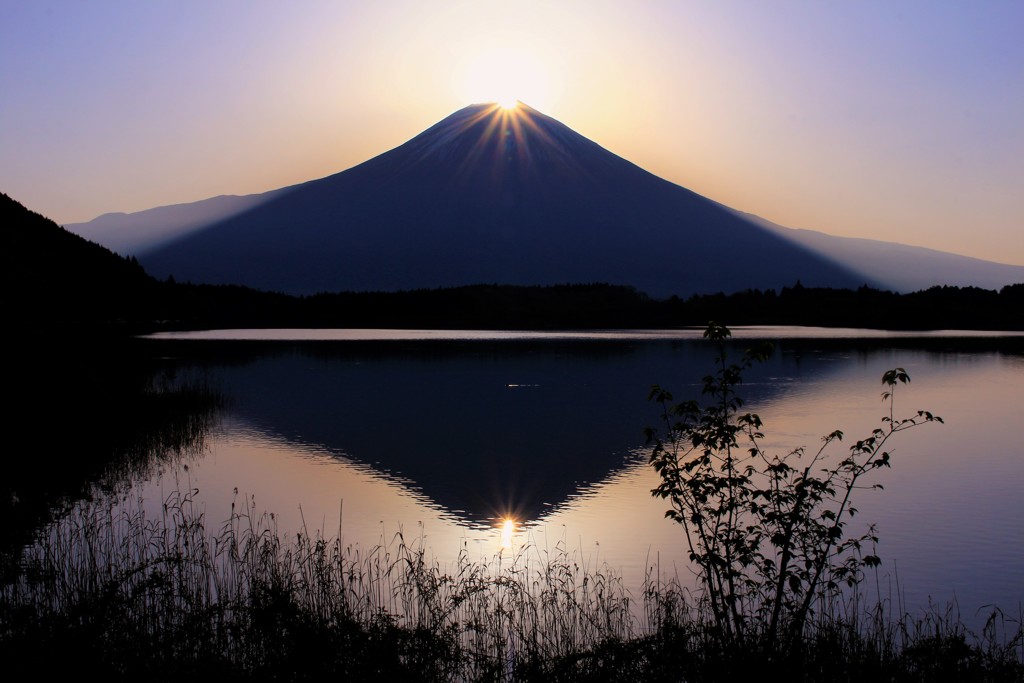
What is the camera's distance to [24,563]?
9758 millimetres

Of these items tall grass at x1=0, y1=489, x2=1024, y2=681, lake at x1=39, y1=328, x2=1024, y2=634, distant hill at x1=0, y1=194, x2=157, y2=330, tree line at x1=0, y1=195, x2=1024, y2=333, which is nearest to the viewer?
tall grass at x1=0, y1=489, x2=1024, y2=681

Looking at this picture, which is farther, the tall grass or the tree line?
the tree line

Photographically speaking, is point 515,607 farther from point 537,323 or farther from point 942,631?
point 537,323

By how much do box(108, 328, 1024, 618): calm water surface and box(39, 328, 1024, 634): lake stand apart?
0.20ft

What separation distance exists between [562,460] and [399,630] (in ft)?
45.2

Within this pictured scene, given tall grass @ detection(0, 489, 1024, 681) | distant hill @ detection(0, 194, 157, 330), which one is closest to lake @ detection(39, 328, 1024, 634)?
tall grass @ detection(0, 489, 1024, 681)

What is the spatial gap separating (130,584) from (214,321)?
5145 inches

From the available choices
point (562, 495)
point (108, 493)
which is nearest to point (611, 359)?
point (562, 495)

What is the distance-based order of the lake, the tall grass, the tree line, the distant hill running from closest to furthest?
1. the tall grass
2. the lake
3. the distant hill
4. the tree line

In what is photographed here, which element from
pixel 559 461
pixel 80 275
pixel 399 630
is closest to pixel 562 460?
pixel 559 461

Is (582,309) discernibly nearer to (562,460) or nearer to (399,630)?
(562,460)

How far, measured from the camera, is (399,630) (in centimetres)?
732

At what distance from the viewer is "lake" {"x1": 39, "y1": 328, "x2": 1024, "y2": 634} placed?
1266cm

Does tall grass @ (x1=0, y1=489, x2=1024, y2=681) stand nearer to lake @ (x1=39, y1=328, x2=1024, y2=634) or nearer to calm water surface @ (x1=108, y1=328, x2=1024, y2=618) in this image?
lake @ (x1=39, y1=328, x2=1024, y2=634)
